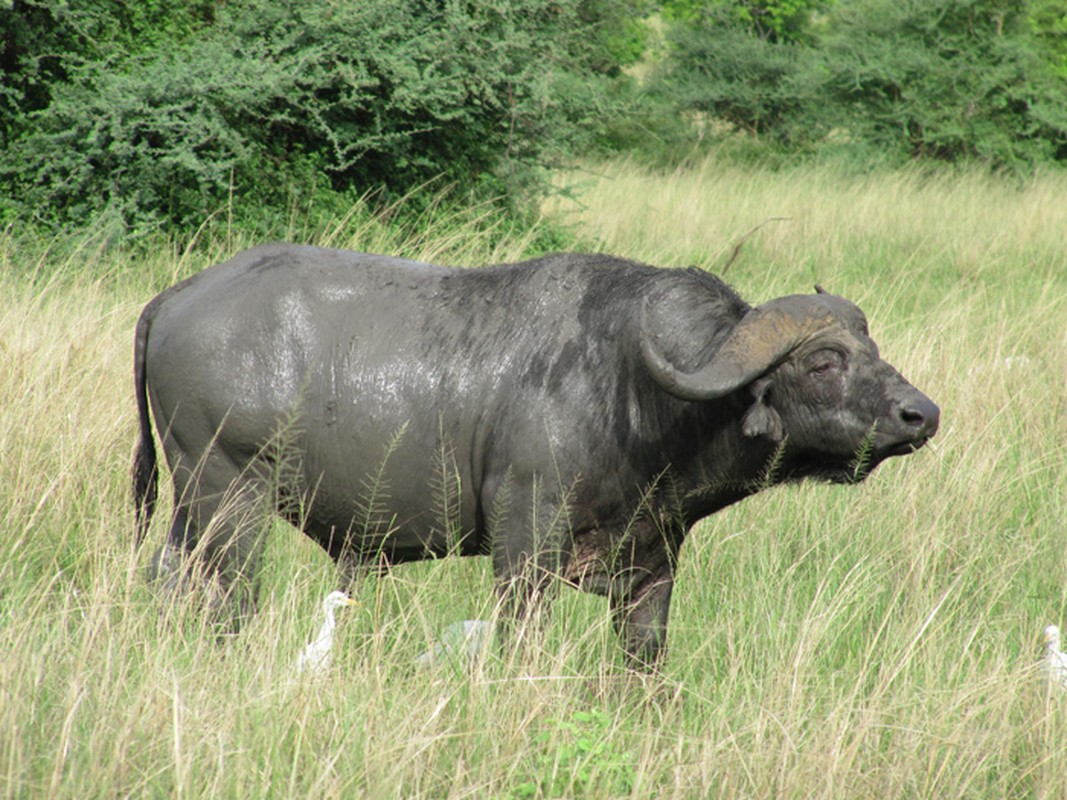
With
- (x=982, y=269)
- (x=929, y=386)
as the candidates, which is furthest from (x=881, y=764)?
(x=982, y=269)

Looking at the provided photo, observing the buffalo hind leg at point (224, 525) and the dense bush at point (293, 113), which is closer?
the buffalo hind leg at point (224, 525)

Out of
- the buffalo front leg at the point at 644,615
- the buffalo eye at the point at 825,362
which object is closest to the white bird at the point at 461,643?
the buffalo front leg at the point at 644,615

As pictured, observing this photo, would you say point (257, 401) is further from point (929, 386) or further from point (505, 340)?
point (929, 386)

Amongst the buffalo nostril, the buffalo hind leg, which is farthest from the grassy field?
the buffalo nostril

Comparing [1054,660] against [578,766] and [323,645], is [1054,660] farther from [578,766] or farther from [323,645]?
[323,645]

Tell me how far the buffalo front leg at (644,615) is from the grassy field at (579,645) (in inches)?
4.3

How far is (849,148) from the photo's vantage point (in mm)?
18734

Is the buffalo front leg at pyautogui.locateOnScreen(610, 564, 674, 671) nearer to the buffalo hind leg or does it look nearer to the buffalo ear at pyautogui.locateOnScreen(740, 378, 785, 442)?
the buffalo ear at pyautogui.locateOnScreen(740, 378, 785, 442)

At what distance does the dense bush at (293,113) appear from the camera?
8875 millimetres

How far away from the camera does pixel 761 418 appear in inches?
150

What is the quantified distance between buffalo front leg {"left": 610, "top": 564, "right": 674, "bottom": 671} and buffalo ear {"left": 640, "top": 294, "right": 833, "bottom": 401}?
2.71 ft

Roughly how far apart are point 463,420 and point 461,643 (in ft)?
2.59

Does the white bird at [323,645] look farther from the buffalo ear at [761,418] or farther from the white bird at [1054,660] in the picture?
the white bird at [1054,660]

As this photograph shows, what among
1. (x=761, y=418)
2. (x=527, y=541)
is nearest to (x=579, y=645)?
(x=527, y=541)
